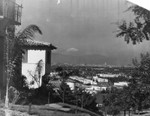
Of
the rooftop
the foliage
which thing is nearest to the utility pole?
the rooftop

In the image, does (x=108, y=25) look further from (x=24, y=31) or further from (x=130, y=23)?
(x=24, y=31)

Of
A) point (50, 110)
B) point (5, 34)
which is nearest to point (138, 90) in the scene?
point (50, 110)

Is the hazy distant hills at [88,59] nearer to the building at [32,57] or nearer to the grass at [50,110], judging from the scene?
the building at [32,57]

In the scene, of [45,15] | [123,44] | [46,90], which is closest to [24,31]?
[45,15]

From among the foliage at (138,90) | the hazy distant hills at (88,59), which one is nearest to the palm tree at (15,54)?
the hazy distant hills at (88,59)

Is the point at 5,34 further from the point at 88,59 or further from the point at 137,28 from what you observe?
the point at 137,28

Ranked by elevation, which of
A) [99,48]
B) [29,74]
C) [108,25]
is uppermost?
[108,25]
